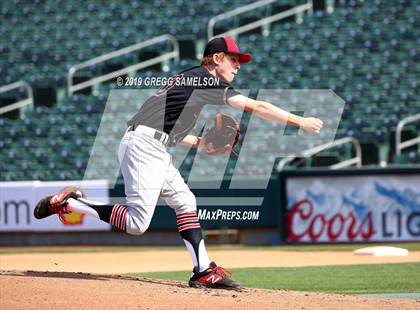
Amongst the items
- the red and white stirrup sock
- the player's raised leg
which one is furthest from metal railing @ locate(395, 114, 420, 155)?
the player's raised leg

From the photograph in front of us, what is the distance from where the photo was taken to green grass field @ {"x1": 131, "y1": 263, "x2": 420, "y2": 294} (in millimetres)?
10080

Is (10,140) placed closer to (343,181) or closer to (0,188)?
(0,188)

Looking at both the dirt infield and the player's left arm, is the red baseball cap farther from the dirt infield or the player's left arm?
the dirt infield

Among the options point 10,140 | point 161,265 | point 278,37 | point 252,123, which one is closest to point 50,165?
point 10,140

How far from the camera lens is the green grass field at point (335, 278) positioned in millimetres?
10080

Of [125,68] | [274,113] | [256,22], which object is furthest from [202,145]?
[256,22]

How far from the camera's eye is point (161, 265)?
13703 millimetres

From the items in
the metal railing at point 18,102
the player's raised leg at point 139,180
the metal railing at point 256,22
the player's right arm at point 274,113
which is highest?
the player's right arm at point 274,113

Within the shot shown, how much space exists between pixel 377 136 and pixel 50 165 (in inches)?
284

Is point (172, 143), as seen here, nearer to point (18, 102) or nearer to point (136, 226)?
point (136, 226)

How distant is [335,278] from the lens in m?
11.4

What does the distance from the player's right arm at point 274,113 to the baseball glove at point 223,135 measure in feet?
2.22

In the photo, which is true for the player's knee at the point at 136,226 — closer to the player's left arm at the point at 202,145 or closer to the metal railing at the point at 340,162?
the player's left arm at the point at 202,145

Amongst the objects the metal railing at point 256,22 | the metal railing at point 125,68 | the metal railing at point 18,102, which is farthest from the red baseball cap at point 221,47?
the metal railing at point 18,102
